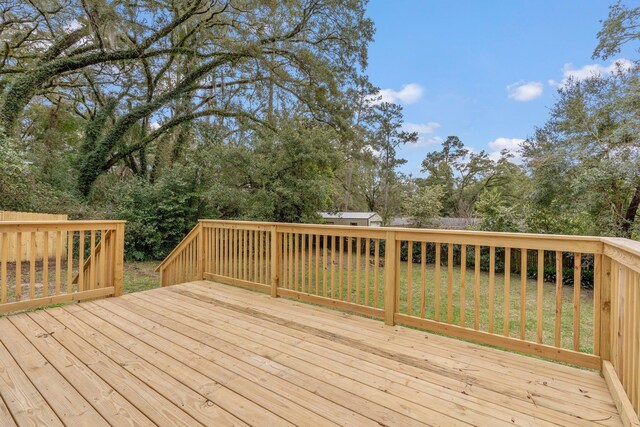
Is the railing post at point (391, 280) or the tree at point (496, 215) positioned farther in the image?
the tree at point (496, 215)

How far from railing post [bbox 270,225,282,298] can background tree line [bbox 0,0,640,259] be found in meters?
4.74

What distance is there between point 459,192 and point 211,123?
65.2ft

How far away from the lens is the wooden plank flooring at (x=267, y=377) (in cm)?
157

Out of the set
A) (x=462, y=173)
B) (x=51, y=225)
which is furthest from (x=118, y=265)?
(x=462, y=173)

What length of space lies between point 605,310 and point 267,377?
228 cm

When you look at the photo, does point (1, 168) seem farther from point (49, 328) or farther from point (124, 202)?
point (49, 328)

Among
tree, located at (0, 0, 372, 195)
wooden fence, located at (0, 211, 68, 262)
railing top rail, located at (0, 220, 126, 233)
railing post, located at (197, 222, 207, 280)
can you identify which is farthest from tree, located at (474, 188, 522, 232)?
wooden fence, located at (0, 211, 68, 262)

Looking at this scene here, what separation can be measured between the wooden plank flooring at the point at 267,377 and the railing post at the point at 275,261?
0.82m

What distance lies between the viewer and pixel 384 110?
20406mm

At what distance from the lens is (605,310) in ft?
6.60

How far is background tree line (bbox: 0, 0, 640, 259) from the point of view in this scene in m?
8.07

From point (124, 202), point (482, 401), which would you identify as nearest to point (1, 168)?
point (124, 202)

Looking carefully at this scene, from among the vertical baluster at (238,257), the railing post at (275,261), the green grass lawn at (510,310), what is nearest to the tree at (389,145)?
the green grass lawn at (510,310)

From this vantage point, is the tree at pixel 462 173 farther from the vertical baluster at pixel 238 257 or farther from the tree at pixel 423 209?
the vertical baluster at pixel 238 257
